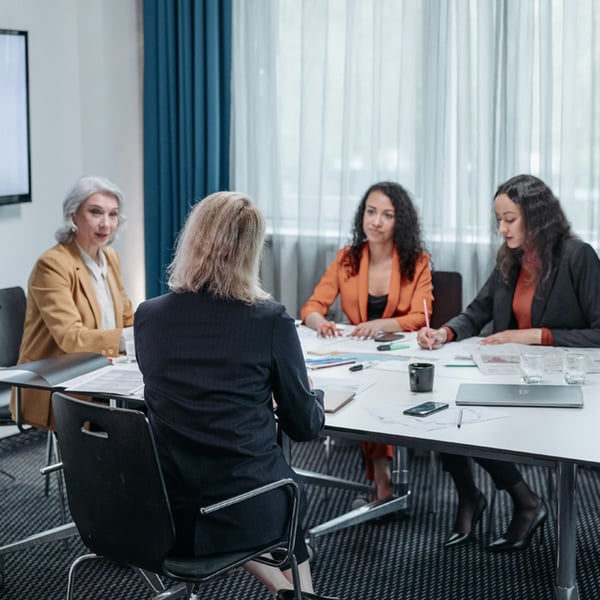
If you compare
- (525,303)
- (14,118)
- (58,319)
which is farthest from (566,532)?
(14,118)

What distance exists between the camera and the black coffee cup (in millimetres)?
2713

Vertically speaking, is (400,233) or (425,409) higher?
(400,233)

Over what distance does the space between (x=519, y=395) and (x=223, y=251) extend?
3.27ft

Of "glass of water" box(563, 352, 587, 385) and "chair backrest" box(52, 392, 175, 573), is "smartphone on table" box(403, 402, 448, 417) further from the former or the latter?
"chair backrest" box(52, 392, 175, 573)

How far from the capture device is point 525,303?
3604 millimetres

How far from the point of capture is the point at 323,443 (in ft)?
15.0

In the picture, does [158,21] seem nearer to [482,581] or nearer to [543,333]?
[543,333]

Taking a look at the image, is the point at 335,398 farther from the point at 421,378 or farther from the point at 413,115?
the point at 413,115

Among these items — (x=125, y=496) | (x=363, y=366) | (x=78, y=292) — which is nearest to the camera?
(x=125, y=496)

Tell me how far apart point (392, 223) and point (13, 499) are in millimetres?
1962

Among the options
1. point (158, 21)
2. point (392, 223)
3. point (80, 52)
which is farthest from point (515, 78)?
point (80, 52)

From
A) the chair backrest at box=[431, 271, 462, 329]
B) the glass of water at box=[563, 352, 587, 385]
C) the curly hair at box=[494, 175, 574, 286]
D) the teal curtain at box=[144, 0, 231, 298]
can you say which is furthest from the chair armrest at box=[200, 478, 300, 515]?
the teal curtain at box=[144, 0, 231, 298]

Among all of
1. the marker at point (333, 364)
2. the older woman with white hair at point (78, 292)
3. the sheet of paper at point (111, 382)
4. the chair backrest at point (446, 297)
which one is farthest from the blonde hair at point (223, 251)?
the chair backrest at point (446, 297)

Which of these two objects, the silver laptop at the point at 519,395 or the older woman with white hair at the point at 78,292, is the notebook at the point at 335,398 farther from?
the older woman with white hair at the point at 78,292
